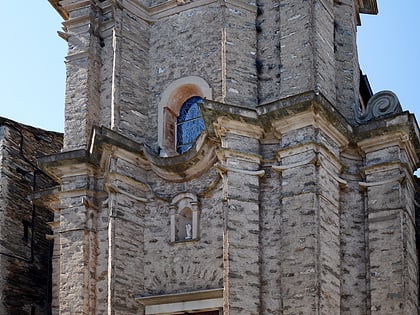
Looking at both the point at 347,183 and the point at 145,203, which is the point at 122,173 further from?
the point at 347,183

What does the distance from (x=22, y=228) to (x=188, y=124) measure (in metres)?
5.41

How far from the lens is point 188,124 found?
17.5m

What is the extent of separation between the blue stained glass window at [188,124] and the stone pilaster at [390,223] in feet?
10.9

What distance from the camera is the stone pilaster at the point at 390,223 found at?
14.8 m

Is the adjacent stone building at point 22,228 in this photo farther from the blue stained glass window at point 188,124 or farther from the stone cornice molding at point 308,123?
the stone cornice molding at point 308,123

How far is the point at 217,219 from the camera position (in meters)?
15.8

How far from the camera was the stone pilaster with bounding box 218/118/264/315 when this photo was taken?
570 inches

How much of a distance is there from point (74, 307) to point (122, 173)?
8.43 feet

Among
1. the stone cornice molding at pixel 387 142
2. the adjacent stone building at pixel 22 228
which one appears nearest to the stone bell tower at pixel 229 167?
the stone cornice molding at pixel 387 142

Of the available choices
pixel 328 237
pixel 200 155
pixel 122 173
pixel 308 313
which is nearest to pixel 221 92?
pixel 200 155

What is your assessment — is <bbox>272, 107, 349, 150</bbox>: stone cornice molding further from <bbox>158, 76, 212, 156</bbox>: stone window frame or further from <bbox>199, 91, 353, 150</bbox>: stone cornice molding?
<bbox>158, 76, 212, 156</bbox>: stone window frame

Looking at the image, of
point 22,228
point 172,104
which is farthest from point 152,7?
point 22,228

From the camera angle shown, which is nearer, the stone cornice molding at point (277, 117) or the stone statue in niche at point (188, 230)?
the stone cornice molding at point (277, 117)

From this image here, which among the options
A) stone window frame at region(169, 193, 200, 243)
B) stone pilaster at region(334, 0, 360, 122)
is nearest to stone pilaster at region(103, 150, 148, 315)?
stone window frame at region(169, 193, 200, 243)
